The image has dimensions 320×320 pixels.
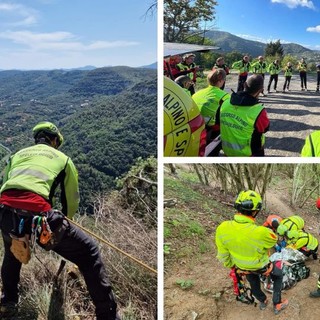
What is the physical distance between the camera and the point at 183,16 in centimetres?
465

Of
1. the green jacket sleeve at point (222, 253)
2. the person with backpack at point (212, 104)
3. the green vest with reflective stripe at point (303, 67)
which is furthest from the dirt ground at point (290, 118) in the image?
the green jacket sleeve at point (222, 253)

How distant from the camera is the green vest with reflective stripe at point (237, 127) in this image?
3.45 m

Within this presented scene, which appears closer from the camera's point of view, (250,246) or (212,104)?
(250,246)

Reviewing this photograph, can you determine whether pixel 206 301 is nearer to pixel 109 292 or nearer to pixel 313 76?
pixel 109 292

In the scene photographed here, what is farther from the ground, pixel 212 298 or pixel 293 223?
pixel 293 223

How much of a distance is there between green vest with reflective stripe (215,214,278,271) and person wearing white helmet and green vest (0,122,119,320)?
1.07m

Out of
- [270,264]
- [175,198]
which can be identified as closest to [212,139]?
[175,198]

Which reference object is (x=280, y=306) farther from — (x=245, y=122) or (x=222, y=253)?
(x=245, y=122)

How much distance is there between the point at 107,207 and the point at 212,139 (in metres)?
1.30

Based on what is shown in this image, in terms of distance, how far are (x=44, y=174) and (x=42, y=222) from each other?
1.16 ft

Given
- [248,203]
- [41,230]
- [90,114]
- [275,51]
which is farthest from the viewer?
[90,114]

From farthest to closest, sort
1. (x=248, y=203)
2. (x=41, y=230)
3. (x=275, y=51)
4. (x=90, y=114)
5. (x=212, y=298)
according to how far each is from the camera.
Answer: (x=90, y=114) < (x=275, y=51) < (x=212, y=298) < (x=248, y=203) < (x=41, y=230)

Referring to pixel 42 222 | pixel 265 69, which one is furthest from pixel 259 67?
pixel 42 222

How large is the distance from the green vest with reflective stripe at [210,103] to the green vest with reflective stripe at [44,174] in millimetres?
1267
